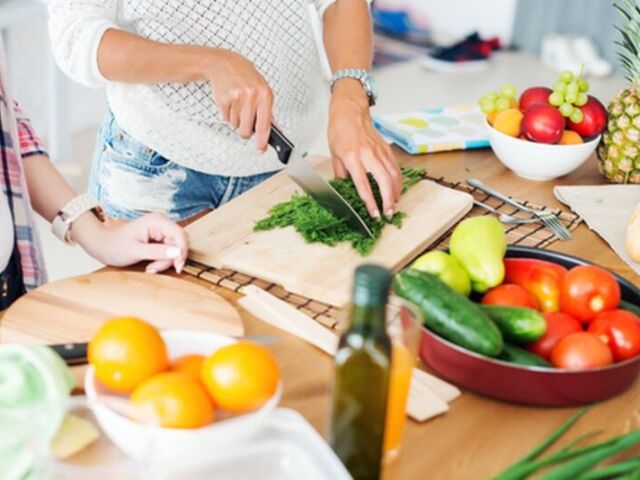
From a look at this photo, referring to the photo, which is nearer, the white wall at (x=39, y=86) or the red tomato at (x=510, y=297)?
the red tomato at (x=510, y=297)

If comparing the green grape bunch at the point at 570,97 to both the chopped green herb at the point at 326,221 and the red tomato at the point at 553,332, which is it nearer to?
the chopped green herb at the point at 326,221

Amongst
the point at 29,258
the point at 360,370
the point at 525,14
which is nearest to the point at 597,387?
the point at 360,370

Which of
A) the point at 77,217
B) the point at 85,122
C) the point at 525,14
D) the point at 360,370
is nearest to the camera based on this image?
the point at 360,370

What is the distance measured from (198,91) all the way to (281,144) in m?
0.38

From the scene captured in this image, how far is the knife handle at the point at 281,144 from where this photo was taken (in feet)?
5.06

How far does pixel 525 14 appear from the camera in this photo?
208 inches

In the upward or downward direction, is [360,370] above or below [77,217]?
above

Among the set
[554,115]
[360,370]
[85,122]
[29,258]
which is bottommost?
[85,122]

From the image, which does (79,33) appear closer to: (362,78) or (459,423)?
(362,78)

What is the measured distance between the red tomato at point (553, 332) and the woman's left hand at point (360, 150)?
0.43 metres

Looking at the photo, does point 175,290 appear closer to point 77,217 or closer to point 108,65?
point 77,217

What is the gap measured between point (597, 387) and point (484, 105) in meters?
0.86

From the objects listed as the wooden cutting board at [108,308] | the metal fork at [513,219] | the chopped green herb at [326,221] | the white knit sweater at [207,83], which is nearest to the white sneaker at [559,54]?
the white knit sweater at [207,83]

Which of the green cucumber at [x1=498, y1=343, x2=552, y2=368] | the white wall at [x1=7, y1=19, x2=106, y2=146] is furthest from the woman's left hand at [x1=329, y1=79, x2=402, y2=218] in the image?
the white wall at [x1=7, y1=19, x2=106, y2=146]
